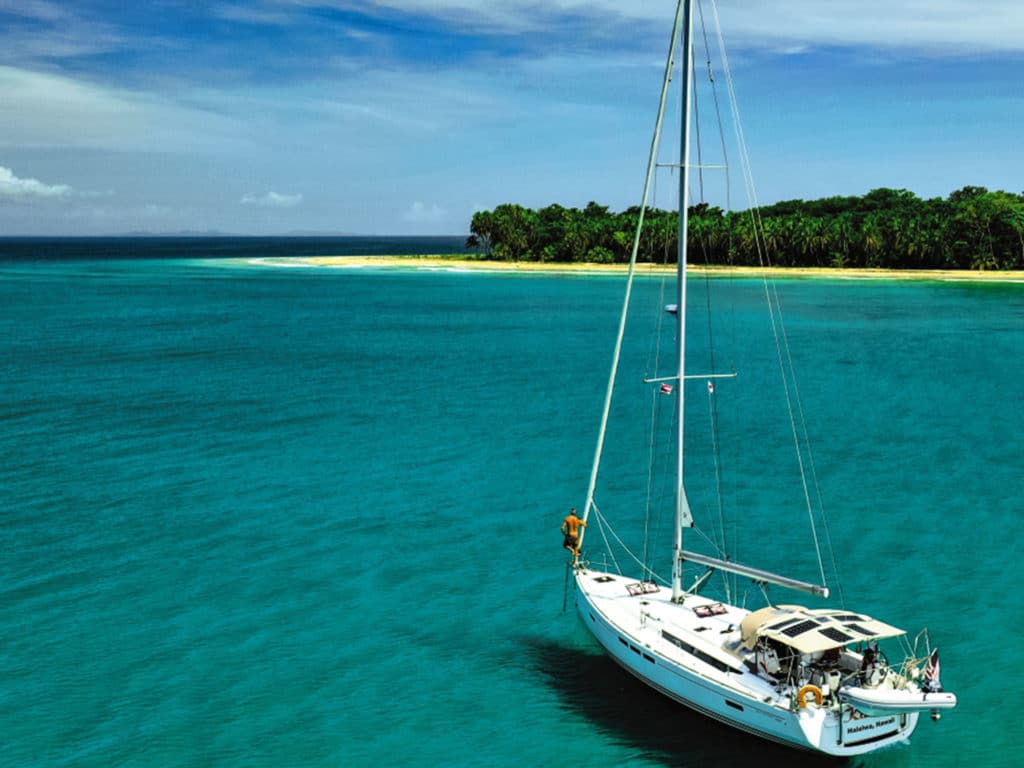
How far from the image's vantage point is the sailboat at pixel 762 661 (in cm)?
1716

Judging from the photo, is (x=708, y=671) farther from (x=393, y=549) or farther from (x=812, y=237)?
(x=812, y=237)

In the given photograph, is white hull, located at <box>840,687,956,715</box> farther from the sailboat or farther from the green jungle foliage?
the green jungle foliage

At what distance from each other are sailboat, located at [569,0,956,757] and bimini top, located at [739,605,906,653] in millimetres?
22

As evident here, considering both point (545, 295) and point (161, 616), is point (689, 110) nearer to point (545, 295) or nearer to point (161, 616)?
point (161, 616)

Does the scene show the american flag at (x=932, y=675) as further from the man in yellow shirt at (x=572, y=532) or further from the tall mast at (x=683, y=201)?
the man in yellow shirt at (x=572, y=532)

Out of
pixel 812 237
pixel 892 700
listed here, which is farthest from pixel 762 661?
pixel 812 237

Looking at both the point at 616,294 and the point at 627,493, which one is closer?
the point at 627,493

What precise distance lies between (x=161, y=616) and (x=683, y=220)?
17.3 m

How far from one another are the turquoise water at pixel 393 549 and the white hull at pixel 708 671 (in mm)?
1093

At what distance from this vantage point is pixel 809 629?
18.2 meters

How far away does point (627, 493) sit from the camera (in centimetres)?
3562

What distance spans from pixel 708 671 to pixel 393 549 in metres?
13.8

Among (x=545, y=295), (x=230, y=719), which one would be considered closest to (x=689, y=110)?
(x=230, y=719)

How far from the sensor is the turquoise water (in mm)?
20031
